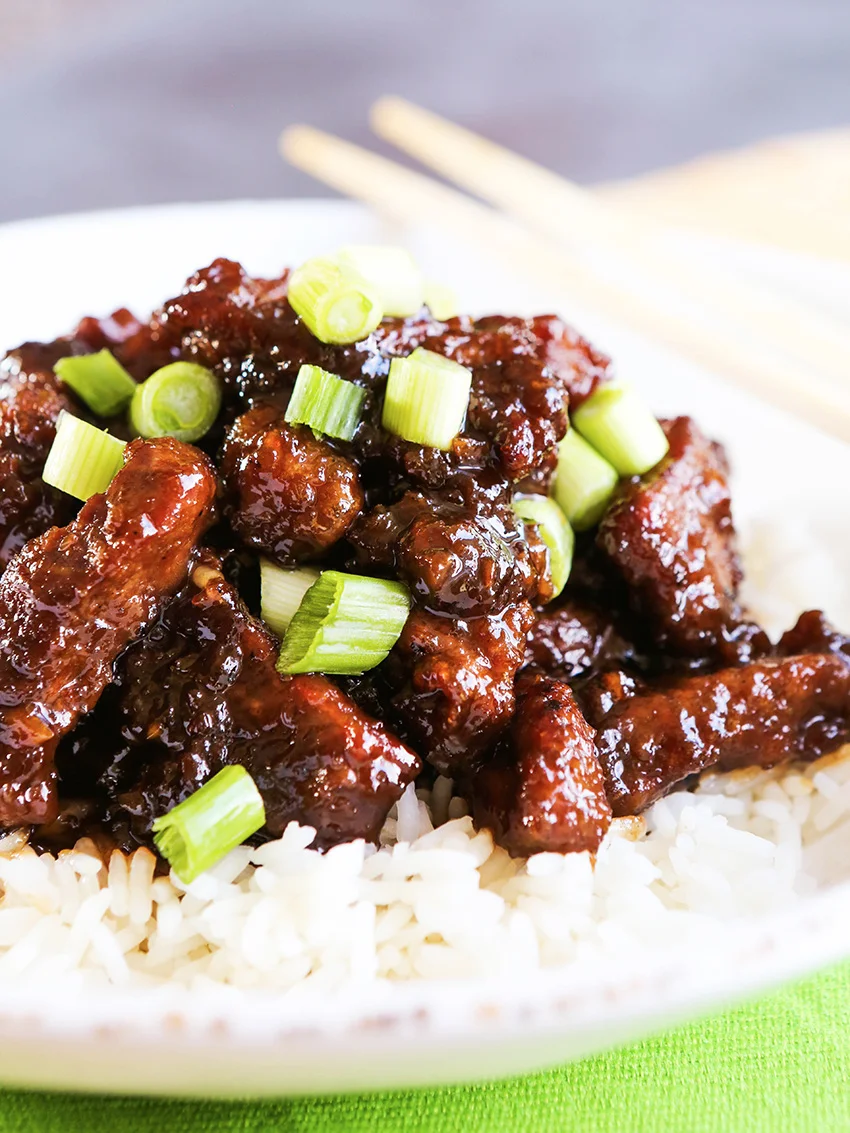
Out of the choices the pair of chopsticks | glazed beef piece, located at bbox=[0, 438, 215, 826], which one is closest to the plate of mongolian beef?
glazed beef piece, located at bbox=[0, 438, 215, 826]

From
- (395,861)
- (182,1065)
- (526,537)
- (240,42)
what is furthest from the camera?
(240,42)

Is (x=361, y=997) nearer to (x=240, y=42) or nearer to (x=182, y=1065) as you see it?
(x=182, y=1065)

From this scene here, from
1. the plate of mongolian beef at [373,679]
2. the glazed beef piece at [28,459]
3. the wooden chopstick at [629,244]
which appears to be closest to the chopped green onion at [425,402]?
the plate of mongolian beef at [373,679]

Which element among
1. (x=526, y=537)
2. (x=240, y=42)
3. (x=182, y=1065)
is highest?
(x=240, y=42)

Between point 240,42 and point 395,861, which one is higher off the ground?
point 240,42

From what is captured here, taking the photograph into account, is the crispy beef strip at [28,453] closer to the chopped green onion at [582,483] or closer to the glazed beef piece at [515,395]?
the glazed beef piece at [515,395]

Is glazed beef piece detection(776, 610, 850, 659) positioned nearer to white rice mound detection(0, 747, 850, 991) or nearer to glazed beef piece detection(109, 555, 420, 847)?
white rice mound detection(0, 747, 850, 991)

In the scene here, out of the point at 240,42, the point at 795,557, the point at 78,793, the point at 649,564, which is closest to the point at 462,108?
the point at 240,42
